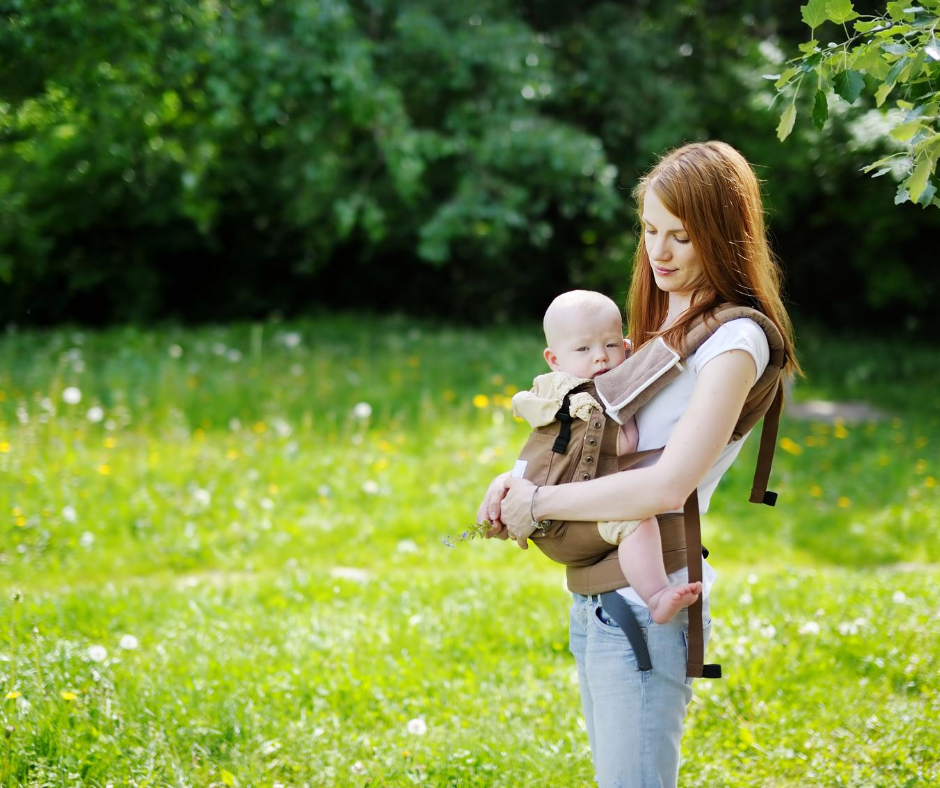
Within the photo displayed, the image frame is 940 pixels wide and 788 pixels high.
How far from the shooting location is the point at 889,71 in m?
2.40

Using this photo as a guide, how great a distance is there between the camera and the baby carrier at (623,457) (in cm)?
210

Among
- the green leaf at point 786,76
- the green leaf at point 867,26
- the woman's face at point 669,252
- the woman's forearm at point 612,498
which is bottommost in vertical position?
the woman's forearm at point 612,498

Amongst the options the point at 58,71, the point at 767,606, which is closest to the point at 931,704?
the point at 767,606

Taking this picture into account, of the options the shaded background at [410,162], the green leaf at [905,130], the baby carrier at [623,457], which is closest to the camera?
the baby carrier at [623,457]

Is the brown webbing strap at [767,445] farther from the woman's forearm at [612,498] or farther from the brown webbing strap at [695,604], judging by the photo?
the woman's forearm at [612,498]

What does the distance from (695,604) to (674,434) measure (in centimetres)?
40

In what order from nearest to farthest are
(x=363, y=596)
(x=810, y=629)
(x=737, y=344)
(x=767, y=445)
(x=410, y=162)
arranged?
(x=737, y=344) → (x=767, y=445) → (x=810, y=629) → (x=363, y=596) → (x=410, y=162)

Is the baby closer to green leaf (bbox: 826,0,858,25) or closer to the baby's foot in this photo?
the baby's foot

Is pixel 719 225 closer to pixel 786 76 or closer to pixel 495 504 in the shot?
pixel 786 76

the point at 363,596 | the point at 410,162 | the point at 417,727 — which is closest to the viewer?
the point at 417,727

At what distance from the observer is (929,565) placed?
5863 mm

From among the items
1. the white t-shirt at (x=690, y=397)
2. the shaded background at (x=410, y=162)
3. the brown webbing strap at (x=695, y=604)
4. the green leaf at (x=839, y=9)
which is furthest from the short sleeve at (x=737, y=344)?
the shaded background at (x=410, y=162)

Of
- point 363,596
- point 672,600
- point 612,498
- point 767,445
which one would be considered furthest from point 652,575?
point 363,596

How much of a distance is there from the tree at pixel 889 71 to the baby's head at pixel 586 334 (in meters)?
0.61
